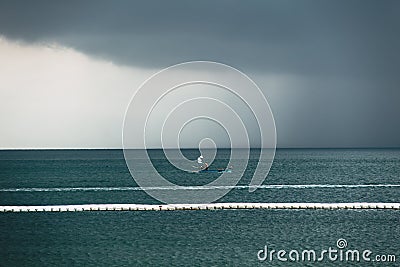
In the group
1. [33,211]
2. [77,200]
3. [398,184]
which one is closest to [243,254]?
[33,211]

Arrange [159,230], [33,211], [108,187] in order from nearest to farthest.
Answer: [159,230]
[33,211]
[108,187]

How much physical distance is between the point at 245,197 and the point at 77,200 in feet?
62.2

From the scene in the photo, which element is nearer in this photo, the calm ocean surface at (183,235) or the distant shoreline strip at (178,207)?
the calm ocean surface at (183,235)

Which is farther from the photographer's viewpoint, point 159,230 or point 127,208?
point 127,208

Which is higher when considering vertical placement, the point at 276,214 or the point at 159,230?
the point at 276,214

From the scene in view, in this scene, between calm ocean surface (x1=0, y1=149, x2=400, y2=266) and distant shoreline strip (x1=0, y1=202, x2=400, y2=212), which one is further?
distant shoreline strip (x1=0, y1=202, x2=400, y2=212)

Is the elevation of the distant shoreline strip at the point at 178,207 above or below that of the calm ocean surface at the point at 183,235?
above

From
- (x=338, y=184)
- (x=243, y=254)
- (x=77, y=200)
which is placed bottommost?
(x=243, y=254)

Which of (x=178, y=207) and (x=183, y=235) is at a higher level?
(x=178, y=207)

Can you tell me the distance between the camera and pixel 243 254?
45.5 meters

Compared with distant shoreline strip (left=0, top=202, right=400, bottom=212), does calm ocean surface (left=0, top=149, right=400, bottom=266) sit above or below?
below

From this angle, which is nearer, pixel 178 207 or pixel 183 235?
pixel 183 235

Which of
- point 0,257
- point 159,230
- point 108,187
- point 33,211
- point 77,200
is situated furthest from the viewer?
point 108,187

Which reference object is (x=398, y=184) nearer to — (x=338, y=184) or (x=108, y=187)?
(x=338, y=184)
